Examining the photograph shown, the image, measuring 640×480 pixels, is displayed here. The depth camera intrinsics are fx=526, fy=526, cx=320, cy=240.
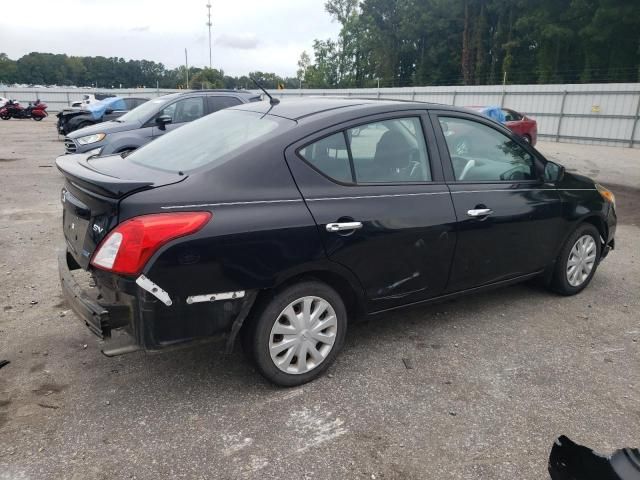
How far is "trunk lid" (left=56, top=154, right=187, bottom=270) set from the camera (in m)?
2.66

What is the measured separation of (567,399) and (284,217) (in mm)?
1977

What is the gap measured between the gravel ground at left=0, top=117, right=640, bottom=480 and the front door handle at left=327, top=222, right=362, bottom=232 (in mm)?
951

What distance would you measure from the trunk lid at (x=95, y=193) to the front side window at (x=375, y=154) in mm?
864

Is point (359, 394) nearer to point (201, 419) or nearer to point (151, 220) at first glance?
point (201, 419)

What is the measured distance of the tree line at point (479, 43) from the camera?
127ft

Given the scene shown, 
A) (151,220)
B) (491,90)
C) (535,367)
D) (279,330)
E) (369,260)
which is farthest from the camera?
(491,90)

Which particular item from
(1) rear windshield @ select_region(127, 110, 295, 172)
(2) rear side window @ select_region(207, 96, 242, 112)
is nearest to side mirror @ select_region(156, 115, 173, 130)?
(2) rear side window @ select_region(207, 96, 242, 112)

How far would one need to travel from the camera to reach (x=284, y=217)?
2.88 m

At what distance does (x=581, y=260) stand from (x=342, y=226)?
2710mm

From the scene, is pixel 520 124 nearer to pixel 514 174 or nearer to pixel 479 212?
pixel 514 174

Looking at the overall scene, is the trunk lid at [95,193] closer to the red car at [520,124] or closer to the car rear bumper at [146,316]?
the car rear bumper at [146,316]

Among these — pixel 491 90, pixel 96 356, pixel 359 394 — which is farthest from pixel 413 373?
pixel 491 90

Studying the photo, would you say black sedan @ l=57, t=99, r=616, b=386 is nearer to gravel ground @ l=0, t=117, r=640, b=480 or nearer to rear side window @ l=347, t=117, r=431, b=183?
rear side window @ l=347, t=117, r=431, b=183

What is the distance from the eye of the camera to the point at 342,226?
10.00 ft
